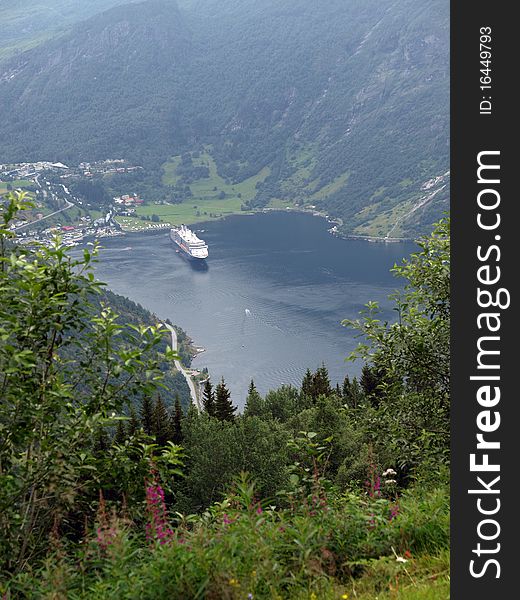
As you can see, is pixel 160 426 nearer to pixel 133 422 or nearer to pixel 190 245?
pixel 133 422

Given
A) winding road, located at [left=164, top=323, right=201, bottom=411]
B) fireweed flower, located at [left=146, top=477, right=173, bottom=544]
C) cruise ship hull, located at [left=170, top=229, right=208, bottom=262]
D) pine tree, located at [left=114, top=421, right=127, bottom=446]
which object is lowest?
fireweed flower, located at [left=146, top=477, right=173, bottom=544]

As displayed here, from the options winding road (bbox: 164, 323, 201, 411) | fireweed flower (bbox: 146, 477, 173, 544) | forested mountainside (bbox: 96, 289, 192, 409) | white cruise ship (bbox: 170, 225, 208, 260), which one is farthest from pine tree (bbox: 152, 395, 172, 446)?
white cruise ship (bbox: 170, 225, 208, 260)

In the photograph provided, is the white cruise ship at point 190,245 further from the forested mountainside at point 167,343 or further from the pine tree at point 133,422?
the pine tree at point 133,422

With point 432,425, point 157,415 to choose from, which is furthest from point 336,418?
point 432,425

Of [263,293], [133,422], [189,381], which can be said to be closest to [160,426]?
[133,422]

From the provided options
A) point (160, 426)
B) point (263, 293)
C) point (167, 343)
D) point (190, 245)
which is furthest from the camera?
point (190, 245)

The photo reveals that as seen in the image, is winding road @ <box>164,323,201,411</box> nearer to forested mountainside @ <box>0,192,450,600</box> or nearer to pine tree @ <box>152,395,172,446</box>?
pine tree @ <box>152,395,172,446</box>

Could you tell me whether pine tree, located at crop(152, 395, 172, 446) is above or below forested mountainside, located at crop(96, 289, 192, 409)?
below
